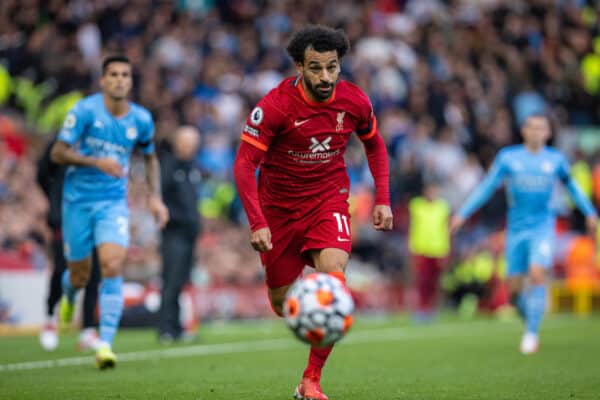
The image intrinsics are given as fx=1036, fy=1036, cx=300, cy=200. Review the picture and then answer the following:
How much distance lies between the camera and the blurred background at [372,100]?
18266 millimetres

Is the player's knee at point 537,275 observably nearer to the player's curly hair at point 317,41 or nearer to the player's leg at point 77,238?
the player's leg at point 77,238

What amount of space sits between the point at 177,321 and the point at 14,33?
329 inches

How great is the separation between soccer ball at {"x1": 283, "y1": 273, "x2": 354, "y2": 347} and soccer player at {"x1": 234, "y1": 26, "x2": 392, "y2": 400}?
0.46 m

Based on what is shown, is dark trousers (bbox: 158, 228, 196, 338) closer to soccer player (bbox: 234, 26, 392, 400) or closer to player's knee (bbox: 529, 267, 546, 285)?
player's knee (bbox: 529, 267, 546, 285)

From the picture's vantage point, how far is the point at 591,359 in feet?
35.9

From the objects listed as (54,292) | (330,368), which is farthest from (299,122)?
(54,292)

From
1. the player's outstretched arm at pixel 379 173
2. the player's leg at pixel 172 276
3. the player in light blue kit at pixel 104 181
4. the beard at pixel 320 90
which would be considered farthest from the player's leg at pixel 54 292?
the beard at pixel 320 90

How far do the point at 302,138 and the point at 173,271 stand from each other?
6983 millimetres

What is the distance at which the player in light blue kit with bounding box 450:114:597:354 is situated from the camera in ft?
39.8

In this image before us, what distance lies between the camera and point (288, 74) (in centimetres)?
2383

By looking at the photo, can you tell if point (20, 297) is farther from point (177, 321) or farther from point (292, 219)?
point (292, 219)

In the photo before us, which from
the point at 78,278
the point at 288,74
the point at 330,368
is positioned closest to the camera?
the point at 330,368

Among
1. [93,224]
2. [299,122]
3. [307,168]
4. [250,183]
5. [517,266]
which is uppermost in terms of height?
[299,122]

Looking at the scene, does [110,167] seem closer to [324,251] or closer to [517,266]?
[324,251]
